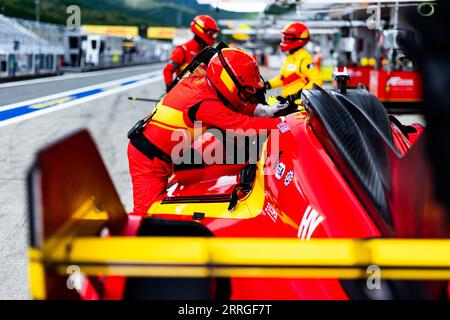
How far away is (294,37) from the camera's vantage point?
8805mm

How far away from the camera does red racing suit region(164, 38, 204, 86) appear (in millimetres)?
9047

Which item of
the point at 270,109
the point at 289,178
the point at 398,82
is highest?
the point at 398,82

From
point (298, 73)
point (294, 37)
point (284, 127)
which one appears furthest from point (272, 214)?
point (294, 37)

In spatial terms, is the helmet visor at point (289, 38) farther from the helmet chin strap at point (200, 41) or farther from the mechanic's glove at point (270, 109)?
the mechanic's glove at point (270, 109)

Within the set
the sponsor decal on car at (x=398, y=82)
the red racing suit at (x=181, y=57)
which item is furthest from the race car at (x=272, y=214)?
the sponsor decal on car at (x=398, y=82)

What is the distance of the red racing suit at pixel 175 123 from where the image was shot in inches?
125

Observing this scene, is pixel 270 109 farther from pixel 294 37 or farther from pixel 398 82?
pixel 398 82

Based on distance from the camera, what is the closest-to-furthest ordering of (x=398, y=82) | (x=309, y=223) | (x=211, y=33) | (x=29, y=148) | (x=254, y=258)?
(x=254, y=258) < (x=309, y=223) < (x=29, y=148) < (x=211, y=33) < (x=398, y=82)

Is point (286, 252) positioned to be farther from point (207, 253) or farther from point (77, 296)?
point (77, 296)

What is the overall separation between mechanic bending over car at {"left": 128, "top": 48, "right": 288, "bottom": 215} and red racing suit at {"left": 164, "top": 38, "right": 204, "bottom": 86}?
5681 mm

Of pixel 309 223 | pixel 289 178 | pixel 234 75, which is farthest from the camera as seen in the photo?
pixel 234 75

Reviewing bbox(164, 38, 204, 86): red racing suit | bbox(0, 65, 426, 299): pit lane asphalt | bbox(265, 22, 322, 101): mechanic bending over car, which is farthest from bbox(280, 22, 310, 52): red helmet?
bbox(0, 65, 426, 299): pit lane asphalt

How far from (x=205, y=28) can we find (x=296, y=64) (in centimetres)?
150

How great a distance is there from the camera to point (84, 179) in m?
1.38
